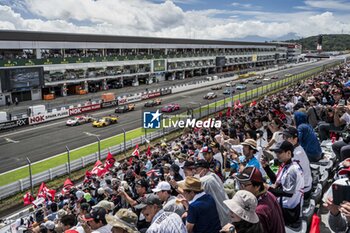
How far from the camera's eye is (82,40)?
60.4 meters

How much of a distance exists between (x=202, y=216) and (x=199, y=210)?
8cm

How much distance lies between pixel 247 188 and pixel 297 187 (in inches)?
49.9

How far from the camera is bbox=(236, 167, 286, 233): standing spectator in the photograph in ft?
11.9

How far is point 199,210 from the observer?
4.05 meters

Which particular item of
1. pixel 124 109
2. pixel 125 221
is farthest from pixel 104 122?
pixel 125 221

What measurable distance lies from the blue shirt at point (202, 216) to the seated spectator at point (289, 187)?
115 centimetres

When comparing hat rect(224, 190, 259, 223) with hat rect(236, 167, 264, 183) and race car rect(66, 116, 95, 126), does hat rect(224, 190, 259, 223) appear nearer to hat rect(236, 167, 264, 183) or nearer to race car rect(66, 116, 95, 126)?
hat rect(236, 167, 264, 183)

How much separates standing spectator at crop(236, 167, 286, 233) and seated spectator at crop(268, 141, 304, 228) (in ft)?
3.14

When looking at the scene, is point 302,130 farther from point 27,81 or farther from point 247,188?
point 27,81

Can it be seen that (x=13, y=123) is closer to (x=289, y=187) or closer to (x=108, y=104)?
(x=108, y=104)

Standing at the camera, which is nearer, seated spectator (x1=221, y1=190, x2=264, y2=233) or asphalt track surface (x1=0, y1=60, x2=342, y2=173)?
seated spectator (x1=221, y1=190, x2=264, y2=233)

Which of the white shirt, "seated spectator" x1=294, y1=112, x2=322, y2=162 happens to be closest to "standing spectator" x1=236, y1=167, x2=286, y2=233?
the white shirt

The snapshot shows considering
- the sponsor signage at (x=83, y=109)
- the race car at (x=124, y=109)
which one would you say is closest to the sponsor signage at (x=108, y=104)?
the sponsor signage at (x=83, y=109)

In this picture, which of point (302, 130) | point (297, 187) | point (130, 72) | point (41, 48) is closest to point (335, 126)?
Answer: point (302, 130)
